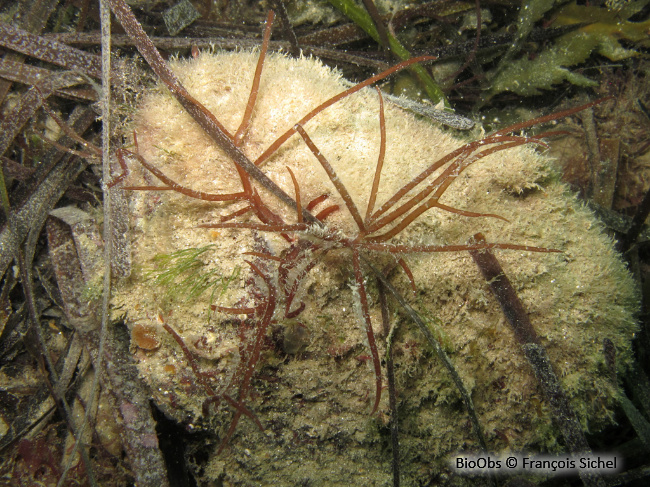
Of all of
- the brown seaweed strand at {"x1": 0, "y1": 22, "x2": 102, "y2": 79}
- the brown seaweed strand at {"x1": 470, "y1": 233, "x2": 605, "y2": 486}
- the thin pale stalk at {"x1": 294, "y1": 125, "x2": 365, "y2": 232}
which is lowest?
the brown seaweed strand at {"x1": 470, "y1": 233, "x2": 605, "y2": 486}

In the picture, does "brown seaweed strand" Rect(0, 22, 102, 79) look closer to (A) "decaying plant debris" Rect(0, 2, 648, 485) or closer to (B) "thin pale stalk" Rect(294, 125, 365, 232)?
(A) "decaying plant debris" Rect(0, 2, 648, 485)

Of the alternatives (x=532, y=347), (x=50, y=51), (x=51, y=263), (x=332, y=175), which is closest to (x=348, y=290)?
(x=332, y=175)

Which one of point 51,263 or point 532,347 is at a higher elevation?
point 51,263

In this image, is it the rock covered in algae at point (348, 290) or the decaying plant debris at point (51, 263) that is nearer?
the rock covered in algae at point (348, 290)

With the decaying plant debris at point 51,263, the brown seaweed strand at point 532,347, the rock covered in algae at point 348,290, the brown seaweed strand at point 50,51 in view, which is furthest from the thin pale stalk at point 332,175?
the brown seaweed strand at point 50,51

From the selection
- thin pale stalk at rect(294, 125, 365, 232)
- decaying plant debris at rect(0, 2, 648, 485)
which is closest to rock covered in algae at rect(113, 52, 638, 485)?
thin pale stalk at rect(294, 125, 365, 232)

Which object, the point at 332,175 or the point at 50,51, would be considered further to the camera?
the point at 50,51

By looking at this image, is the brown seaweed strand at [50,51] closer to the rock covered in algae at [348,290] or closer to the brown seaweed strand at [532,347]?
the rock covered in algae at [348,290]

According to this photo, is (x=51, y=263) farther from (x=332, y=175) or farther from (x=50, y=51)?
(x=332, y=175)

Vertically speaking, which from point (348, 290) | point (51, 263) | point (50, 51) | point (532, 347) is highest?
point (50, 51)
